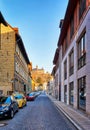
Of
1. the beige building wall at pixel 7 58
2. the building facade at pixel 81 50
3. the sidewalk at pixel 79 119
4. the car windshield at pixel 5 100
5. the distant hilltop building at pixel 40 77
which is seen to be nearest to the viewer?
the sidewalk at pixel 79 119

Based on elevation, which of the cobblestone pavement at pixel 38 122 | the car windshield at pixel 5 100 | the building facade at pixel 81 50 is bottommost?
the cobblestone pavement at pixel 38 122

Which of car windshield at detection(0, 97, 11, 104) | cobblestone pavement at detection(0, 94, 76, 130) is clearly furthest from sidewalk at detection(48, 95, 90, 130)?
car windshield at detection(0, 97, 11, 104)

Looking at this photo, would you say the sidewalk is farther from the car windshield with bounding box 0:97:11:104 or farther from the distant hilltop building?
the distant hilltop building

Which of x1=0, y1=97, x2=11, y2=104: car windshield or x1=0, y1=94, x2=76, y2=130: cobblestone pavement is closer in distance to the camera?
x1=0, y1=94, x2=76, y2=130: cobblestone pavement

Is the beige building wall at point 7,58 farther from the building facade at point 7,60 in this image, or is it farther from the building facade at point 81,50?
the building facade at point 81,50

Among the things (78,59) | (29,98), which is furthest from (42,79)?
(78,59)

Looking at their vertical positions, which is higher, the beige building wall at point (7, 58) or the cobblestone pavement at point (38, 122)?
the beige building wall at point (7, 58)

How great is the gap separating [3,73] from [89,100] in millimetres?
27123

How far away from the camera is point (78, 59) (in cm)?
2264

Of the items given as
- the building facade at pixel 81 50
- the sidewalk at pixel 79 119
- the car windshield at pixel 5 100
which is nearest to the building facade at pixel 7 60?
the building facade at pixel 81 50

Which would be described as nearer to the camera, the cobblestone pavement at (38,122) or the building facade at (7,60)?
the cobblestone pavement at (38,122)

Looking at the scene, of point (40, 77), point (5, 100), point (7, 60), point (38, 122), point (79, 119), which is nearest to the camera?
point (38, 122)

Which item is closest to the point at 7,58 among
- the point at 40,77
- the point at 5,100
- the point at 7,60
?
the point at 7,60

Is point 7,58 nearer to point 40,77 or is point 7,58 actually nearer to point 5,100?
→ point 5,100
